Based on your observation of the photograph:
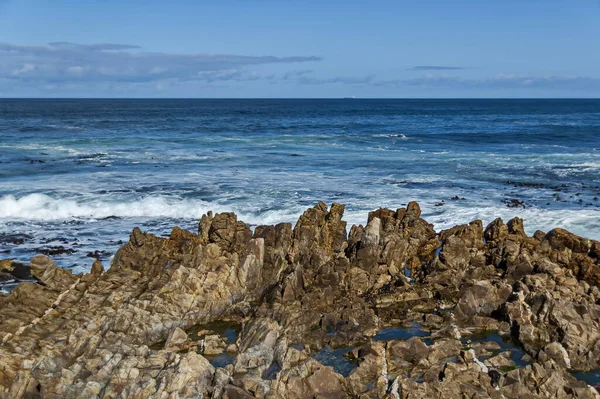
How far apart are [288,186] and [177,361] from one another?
3854 centimetres

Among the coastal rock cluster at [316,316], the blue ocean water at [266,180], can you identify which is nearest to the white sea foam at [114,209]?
the blue ocean water at [266,180]

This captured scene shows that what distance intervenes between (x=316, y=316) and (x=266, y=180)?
1444 inches

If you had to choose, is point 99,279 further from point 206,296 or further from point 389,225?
point 389,225

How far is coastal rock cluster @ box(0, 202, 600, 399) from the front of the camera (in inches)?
740

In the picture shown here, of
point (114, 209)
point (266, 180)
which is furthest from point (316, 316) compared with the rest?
point (266, 180)

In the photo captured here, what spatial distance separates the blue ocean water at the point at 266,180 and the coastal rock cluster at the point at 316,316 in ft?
31.1

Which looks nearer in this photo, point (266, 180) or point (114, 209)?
point (114, 209)

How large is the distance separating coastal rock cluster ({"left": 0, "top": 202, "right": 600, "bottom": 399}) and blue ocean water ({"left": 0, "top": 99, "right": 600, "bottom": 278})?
949cm

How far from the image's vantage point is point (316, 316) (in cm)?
2483

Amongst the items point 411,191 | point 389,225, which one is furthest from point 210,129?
point 389,225

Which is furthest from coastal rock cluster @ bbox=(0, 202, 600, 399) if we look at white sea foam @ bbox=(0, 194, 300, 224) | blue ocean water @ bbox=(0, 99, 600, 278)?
white sea foam @ bbox=(0, 194, 300, 224)

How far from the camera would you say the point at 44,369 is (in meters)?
19.6

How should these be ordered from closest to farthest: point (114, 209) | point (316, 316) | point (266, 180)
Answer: point (316, 316), point (114, 209), point (266, 180)

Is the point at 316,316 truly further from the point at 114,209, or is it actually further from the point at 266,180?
the point at 266,180
